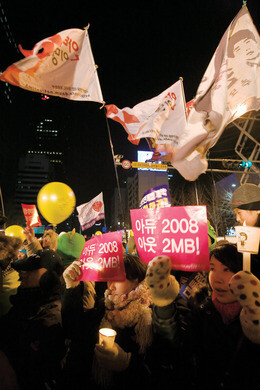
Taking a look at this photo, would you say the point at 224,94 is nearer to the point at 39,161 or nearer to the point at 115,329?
the point at 115,329

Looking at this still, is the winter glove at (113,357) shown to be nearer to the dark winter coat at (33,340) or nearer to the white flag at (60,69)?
the dark winter coat at (33,340)

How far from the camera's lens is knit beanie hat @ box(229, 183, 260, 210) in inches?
93.6

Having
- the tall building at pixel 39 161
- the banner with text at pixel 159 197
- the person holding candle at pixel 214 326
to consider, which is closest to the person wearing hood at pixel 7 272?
the banner with text at pixel 159 197

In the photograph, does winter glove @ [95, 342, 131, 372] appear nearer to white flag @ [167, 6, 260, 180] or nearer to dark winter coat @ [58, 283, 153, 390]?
dark winter coat @ [58, 283, 153, 390]

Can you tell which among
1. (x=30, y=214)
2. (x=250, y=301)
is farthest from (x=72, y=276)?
(x=30, y=214)

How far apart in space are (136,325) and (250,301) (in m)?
1.08

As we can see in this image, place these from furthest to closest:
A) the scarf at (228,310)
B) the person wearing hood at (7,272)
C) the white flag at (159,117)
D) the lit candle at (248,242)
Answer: the white flag at (159,117) → the person wearing hood at (7,272) → the scarf at (228,310) → the lit candle at (248,242)

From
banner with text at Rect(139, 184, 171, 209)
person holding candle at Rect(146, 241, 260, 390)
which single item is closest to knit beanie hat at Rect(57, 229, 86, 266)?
banner with text at Rect(139, 184, 171, 209)

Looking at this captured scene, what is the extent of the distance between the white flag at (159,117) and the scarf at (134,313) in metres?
3.34

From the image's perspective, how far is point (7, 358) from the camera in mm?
2152

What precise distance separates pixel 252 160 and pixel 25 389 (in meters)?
12.4

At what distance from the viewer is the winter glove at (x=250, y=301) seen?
124cm

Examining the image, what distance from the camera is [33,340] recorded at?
241cm

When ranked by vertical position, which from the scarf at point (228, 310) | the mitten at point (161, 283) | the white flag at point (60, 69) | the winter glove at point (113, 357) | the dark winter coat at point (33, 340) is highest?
the white flag at point (60, 69)
